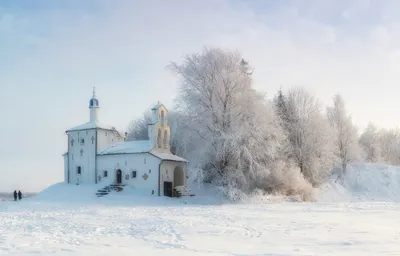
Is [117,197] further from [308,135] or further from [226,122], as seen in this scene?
[308,135]

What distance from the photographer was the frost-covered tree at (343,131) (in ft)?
189

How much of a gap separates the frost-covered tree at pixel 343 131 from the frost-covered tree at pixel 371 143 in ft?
38.3

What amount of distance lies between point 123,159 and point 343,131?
1232 inches

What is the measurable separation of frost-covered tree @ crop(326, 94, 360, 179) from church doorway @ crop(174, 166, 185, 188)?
22603mm

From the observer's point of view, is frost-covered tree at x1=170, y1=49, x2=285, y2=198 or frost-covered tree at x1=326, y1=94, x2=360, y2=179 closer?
frost-covered tree at x1=170, y1=49, x2=285, y2=198

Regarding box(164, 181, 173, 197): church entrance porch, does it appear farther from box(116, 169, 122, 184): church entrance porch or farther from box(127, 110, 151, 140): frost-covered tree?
box(127, 110, 151, 140): frost-covered tree

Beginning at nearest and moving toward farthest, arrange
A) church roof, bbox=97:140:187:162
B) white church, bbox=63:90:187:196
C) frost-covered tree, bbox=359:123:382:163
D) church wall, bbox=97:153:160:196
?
church wall, bbox=97:153:160:196 < white church, bbox=63:90:187:196 < church roof, bbox=97:140:187:162 < frost-covered tree, bbox=359:123:382:163

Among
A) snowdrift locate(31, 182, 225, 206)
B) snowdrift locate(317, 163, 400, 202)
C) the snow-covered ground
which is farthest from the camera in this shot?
snowdrift locate(317, 163, 400, 202)

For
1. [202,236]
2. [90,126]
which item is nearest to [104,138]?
[90,126]

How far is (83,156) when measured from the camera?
46.6 m

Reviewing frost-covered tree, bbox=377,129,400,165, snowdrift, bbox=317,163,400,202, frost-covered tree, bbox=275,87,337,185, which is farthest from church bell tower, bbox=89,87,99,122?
frost-covered tree, bbox=377,129,400,165

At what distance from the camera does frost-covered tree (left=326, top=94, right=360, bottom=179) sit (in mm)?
57531

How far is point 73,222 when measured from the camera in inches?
812

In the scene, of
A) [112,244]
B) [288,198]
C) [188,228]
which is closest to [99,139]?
[288,198]
